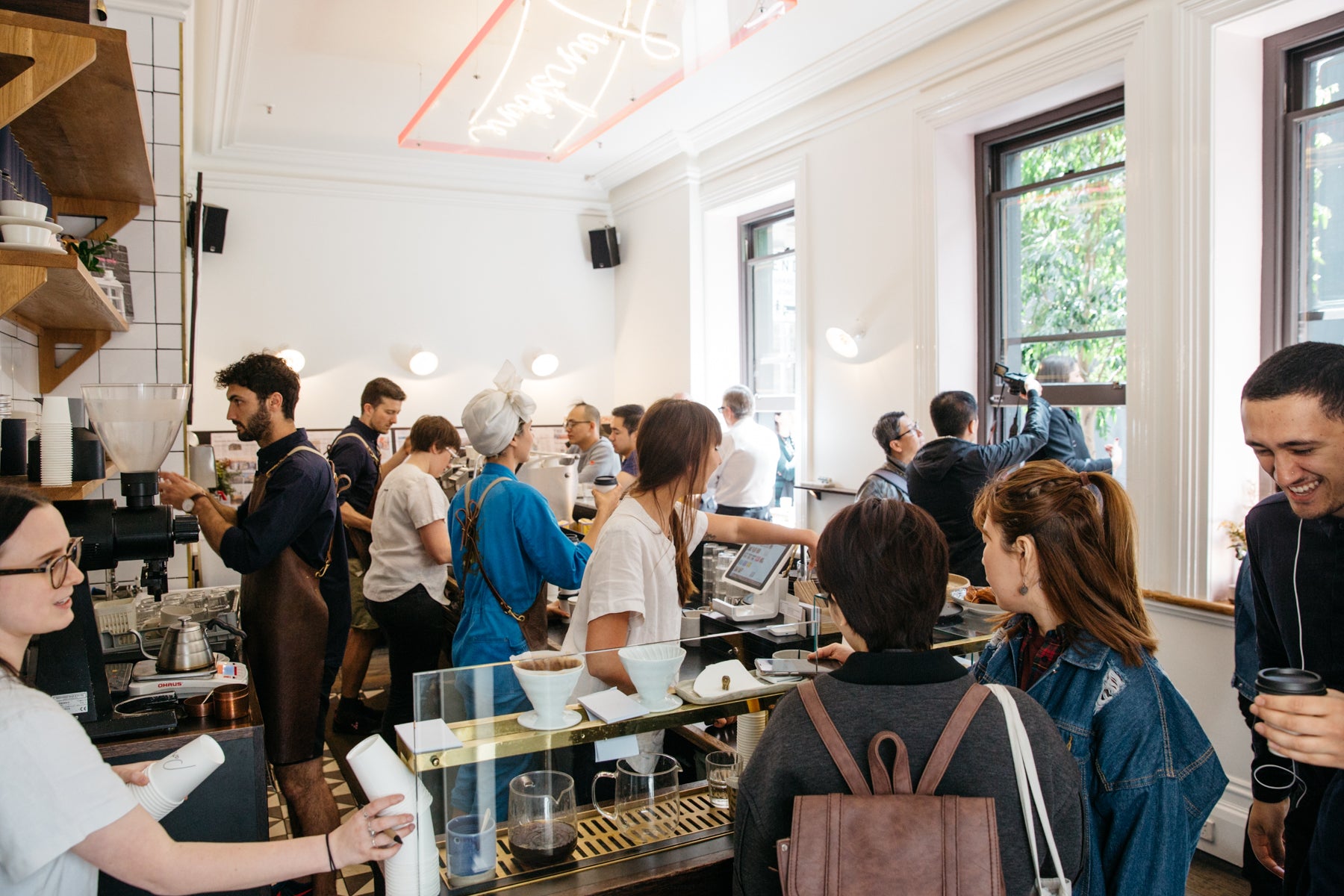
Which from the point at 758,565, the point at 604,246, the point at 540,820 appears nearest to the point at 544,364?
the point at 604,246

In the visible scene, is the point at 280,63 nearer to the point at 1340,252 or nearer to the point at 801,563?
the point at 801,563

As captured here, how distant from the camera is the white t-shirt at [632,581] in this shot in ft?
6.68

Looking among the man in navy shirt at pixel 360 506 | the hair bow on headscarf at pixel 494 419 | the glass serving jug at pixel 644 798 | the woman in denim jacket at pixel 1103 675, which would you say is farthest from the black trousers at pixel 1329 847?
the man in navy shirt at pixel 360 506

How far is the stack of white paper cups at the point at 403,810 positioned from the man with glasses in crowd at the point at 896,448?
3.12m

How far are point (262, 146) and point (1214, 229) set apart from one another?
6.27 meters

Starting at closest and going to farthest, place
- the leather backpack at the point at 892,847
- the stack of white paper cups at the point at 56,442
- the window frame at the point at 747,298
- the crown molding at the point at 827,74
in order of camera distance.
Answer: the leather backpack at the point at 892,847
the stack of white paper cups at the point at 56,442
the crown molding at the point at 827,74
the window frame at the point at 747,298

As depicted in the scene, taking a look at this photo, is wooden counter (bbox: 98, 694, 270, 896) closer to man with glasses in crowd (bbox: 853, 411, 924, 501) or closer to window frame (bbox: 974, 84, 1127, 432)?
man with glasses in crowd (bbox: 853, 411, 924, 501)

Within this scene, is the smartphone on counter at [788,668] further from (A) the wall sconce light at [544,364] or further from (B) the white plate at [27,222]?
(A) the wall sconce light at [544,364]

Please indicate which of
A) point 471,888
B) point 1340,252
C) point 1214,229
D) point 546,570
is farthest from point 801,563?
point 471,888

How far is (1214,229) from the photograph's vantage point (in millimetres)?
3443

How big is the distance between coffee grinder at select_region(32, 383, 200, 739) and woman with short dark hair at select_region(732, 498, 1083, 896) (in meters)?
1.46

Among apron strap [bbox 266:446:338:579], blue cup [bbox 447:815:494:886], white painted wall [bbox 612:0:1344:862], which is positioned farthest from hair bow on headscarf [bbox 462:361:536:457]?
white painted wall [bbox 612:0:1344:862]

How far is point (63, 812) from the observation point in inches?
47.3

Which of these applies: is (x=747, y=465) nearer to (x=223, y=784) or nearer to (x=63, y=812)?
(x=223, y=784)
